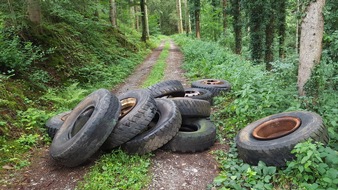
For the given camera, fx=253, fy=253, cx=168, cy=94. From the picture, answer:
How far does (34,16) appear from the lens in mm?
9422

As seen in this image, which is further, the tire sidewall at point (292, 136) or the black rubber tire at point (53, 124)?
the black rubber tire at point (53, 124)

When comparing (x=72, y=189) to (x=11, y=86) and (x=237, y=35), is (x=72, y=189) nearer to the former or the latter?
(x=11, y=86)

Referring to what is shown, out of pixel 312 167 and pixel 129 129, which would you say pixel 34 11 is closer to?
pixel 129 129

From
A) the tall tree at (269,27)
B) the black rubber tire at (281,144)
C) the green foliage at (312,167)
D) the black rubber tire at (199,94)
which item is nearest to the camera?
the green foliage at (312,167)

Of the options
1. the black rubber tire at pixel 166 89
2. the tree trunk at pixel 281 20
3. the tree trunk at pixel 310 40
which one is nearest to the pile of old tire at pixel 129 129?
the black rubber tire at pixel 166 89

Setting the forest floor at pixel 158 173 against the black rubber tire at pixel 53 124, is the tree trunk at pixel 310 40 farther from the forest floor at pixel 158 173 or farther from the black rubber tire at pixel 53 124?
the black rubber tire at pixel 53 124

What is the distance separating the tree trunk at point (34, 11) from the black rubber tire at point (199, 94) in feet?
21.3

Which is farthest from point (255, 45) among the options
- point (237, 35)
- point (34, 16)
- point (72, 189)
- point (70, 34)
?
point (72, 189)

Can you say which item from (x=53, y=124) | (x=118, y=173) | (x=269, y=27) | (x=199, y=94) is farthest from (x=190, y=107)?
(x=269, y=27)

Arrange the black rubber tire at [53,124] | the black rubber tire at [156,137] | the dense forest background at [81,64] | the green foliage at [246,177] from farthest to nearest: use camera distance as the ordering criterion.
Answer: the black rubber tire at [53,124] → the dense forest background at [81,64] → the black rubber tire at [156,137] → the green foliage at [246,177]

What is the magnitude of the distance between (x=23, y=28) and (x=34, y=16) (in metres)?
0.71

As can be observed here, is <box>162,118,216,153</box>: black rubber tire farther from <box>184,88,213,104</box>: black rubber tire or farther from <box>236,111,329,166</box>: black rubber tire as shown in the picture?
<box>184,88,213,104</box>: black rubber tire

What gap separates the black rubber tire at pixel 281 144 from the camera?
3.65 metres

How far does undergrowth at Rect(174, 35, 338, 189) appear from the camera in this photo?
331 cm
